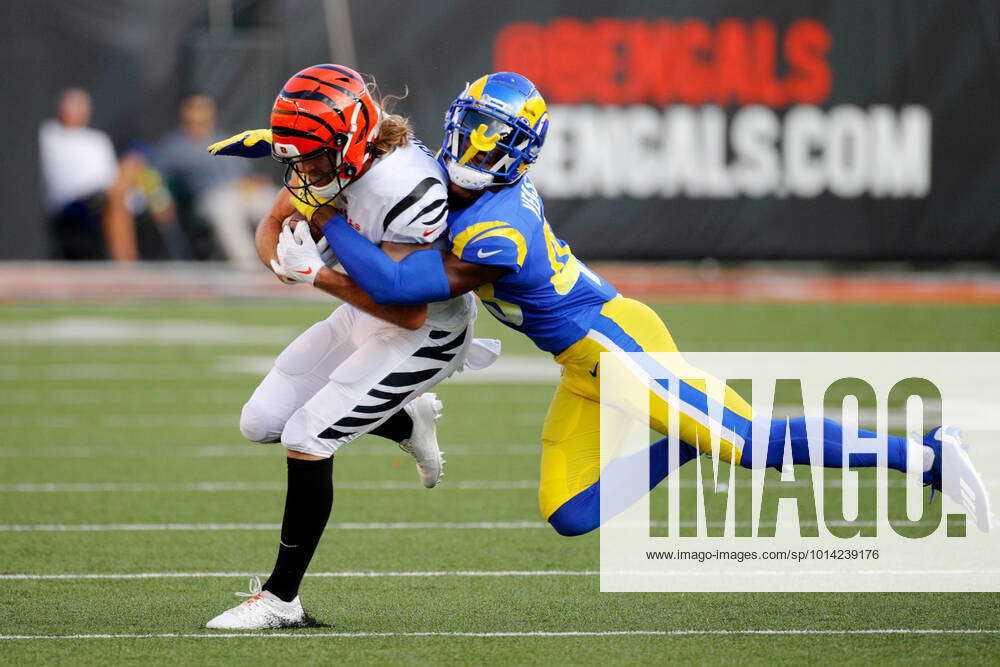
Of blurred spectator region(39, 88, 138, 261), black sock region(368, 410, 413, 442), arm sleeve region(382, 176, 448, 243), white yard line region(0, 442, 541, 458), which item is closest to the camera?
arm sleeve region(382, 176, 448, 243)

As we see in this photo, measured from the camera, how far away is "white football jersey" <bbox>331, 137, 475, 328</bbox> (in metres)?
4.06

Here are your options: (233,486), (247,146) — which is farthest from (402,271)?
(233,486)

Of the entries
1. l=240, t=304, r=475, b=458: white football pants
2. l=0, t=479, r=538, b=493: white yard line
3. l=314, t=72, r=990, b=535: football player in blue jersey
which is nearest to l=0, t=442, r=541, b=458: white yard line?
l=0, t=479, r=538, b=493: white yard line

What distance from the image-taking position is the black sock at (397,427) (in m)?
4.61

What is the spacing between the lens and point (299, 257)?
4.02m

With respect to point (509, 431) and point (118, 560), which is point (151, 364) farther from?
point (118, 560)

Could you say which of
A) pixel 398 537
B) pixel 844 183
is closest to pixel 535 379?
pixel 398 537

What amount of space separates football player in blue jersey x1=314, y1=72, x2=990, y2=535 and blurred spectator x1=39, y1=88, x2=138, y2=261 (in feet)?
36.8

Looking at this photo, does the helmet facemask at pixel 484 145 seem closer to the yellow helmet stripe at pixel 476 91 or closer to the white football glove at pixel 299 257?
the yellow helmet stripe at pixel 476 91

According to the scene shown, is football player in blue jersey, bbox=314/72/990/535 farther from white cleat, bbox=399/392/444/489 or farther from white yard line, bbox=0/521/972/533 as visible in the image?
white yard line, bbox=0/521/972/533

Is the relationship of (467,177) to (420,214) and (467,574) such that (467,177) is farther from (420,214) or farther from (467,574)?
(467,574)

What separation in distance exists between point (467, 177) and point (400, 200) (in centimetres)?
21

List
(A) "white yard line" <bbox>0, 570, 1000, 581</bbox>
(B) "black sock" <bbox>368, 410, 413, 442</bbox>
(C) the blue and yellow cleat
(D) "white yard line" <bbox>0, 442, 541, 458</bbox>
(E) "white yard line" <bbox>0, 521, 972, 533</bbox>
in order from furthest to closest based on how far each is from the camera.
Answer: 1. (D) "white yard line" <bbox>0, 442, 541, 458</bbox>
2. (E) "white yard line" <bbox>0, 521, 972, 533</bbox>
3. (A) "white yard line" <bbox>0, 570, 1000, 581</bbox>
4. (B) "black sock" <bbox>368, 410, 413, 442</bbox>
5. (C) the blue and yellow cleat

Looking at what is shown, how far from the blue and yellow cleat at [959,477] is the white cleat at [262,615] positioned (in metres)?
1.84
